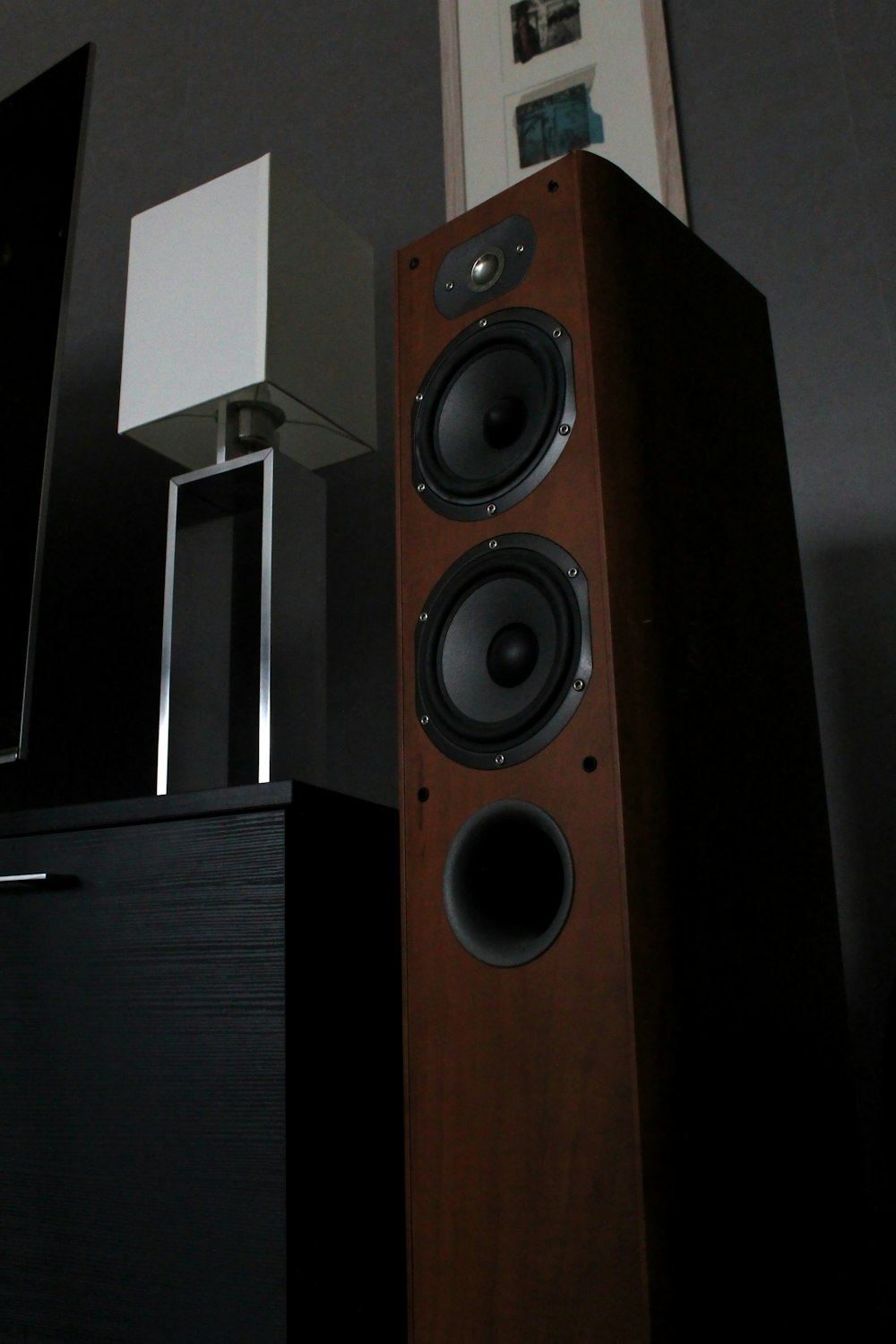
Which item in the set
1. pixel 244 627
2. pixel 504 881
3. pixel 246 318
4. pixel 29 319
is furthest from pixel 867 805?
pixel 29 319

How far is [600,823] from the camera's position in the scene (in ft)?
2.14

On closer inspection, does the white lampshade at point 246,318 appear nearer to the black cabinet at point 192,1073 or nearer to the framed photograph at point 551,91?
the framed photograph at point 551,91

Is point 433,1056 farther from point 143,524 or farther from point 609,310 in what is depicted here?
point 143,524

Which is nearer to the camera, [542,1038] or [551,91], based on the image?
[542,1038]

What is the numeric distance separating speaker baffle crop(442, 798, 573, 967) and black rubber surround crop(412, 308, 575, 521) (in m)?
0.21

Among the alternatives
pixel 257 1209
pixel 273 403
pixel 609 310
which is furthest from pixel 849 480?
pixel 257 1209

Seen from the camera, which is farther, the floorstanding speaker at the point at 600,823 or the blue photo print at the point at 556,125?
the blue photo print at the point at 556,125

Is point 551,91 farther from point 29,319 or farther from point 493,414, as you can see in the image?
point 493,414

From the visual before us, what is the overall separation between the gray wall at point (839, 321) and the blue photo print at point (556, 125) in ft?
0.37

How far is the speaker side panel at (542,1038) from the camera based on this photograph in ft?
2.03

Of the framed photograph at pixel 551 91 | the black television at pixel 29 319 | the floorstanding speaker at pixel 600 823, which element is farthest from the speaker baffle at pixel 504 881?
the framed photograph at pixel 551 91

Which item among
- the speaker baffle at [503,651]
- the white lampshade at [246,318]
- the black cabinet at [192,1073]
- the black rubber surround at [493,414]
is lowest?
the black cabinet at [192,1073]

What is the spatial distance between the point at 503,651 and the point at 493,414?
0.17 m

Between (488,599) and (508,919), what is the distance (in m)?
0.21
